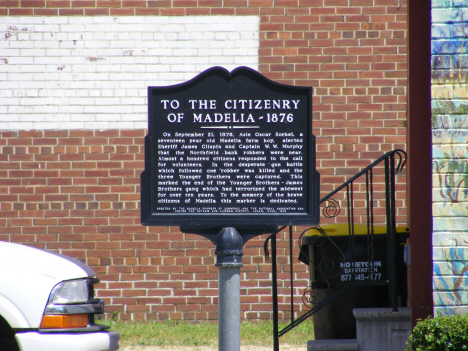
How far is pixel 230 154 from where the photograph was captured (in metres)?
3.71

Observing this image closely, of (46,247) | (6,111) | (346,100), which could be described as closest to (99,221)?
(46,247)

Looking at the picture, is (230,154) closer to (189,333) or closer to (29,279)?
(29,279)

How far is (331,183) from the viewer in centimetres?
707

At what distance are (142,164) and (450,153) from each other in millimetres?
3946

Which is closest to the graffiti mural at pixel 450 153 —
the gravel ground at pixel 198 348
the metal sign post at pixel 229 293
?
the metal sign post at pixel 229 293

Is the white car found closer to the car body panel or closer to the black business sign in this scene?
the car body panel

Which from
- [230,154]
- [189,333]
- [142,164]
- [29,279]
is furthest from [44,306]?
[142,164]

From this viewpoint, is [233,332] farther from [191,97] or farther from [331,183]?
[331,183]

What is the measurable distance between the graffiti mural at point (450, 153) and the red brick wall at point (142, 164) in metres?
2.64

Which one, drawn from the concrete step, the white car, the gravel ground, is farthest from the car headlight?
the gravel ground

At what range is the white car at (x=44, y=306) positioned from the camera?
11.9ft

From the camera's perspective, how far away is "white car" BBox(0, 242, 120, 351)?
3631 millimetres

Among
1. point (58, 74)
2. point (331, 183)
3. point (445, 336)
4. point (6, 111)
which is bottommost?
point (445, 336)

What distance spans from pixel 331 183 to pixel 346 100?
41.8 inches
